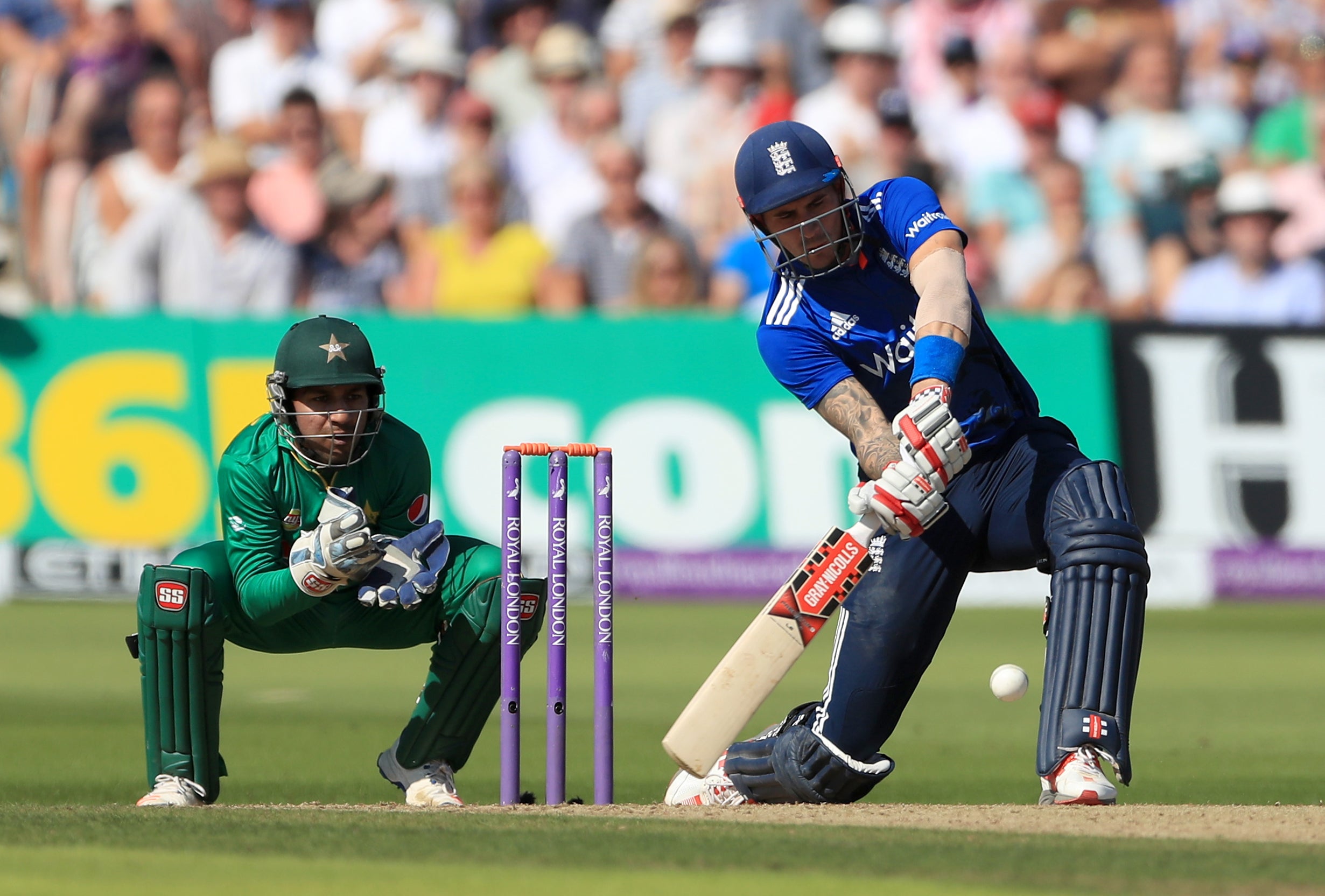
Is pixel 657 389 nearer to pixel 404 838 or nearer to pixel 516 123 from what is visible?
pixel 516 123

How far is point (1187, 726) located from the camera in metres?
7.60

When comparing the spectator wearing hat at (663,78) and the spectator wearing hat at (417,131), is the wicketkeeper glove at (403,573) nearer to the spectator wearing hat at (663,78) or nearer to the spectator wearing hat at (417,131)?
the spectator wearing hat at (417,131)

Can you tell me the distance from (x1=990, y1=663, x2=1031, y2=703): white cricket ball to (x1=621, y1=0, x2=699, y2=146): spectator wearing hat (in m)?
9.68

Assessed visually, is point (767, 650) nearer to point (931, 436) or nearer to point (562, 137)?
point (931, 436)

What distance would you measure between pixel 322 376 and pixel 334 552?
52 centimetres

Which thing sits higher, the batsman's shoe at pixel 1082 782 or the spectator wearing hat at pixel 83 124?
the spectator wearing hat at pixel 83 124

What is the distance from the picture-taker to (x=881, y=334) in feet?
18.4

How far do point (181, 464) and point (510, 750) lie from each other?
678 cm

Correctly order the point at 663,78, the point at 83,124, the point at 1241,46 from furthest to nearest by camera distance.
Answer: the point at 1241,46 → the point at 663,78 → the point at 83,124

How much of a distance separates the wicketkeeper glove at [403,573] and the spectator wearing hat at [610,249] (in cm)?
745

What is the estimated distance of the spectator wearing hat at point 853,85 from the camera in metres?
14.0

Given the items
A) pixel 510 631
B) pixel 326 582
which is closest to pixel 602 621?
pixel 510 631

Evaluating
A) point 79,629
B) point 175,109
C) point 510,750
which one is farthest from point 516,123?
point 510,750

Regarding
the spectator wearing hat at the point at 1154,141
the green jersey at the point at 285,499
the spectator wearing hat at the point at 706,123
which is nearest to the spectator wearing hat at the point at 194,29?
the spectator wearing hat at the point at 706,123
